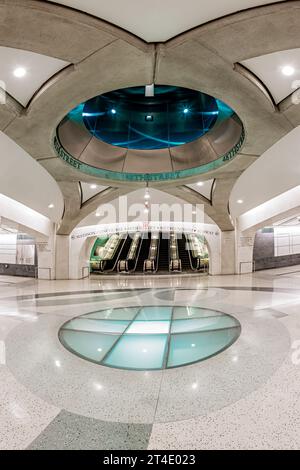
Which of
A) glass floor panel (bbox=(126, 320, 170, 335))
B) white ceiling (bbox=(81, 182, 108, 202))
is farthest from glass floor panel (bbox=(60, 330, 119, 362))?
white ceiling (bbox=(81, 182, 108, 202))

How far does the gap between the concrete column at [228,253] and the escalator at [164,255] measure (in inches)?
230

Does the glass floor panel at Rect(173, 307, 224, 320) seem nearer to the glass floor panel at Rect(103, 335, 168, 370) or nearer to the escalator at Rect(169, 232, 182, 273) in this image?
the glass floor panel at Rect(103, 335, 168, 370)

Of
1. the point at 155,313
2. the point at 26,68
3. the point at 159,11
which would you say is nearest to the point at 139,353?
the point at 155,313

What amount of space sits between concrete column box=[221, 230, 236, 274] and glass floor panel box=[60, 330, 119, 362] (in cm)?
1185

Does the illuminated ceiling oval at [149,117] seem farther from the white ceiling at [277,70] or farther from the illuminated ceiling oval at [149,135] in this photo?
the white ceiling at [277,70]

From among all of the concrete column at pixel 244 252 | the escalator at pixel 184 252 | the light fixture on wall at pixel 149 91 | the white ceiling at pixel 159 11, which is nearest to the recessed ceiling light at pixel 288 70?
the white ceiling at pixel 159 11

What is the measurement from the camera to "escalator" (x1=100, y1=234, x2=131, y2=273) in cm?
2014

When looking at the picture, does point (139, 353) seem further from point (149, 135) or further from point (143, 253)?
point (143, 253)

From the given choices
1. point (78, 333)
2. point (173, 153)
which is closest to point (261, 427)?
point (78, 333)

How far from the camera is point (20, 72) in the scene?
14.2 ft

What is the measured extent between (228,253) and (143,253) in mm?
8719

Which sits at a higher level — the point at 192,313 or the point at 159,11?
the point at 159,11

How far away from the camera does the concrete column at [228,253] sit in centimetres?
1446
